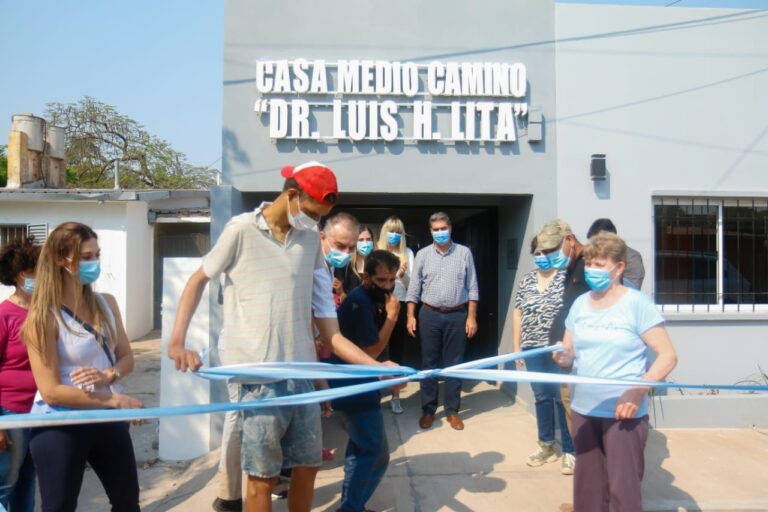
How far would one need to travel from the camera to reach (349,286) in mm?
5285

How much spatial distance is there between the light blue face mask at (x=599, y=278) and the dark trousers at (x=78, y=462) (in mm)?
2426

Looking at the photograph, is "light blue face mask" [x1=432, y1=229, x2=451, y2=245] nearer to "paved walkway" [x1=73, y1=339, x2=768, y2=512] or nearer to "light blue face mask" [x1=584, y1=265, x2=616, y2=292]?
"paved walkway" [x1=73, y1=339, x2=768, y2=512]

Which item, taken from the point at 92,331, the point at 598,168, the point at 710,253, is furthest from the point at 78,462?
the point at 710,253

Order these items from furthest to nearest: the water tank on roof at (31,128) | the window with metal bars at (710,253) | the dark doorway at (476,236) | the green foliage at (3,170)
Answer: the green foliage at (3,170)
the water tank on roof at (31,128)
the dark doorway at (476,236)
the window with metal bars at (710,253)

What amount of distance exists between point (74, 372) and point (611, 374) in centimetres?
254

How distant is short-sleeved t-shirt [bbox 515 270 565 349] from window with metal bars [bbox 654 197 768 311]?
77.3 inches

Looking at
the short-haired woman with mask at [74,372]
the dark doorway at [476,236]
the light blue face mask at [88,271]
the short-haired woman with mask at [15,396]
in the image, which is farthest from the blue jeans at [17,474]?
the dark doorway at [476,236]

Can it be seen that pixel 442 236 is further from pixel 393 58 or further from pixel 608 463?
pixel 608 463

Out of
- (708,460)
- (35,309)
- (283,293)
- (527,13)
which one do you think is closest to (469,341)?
(708,460)

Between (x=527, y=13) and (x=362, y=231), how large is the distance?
277 centimetres

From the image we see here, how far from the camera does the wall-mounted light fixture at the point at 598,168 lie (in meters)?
5.70

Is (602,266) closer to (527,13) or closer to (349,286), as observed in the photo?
(349,286)

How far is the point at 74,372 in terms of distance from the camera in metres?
2.53

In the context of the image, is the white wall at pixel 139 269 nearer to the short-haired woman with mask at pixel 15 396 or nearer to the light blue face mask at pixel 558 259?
the short-haired woman with mask at pixel 15 396
